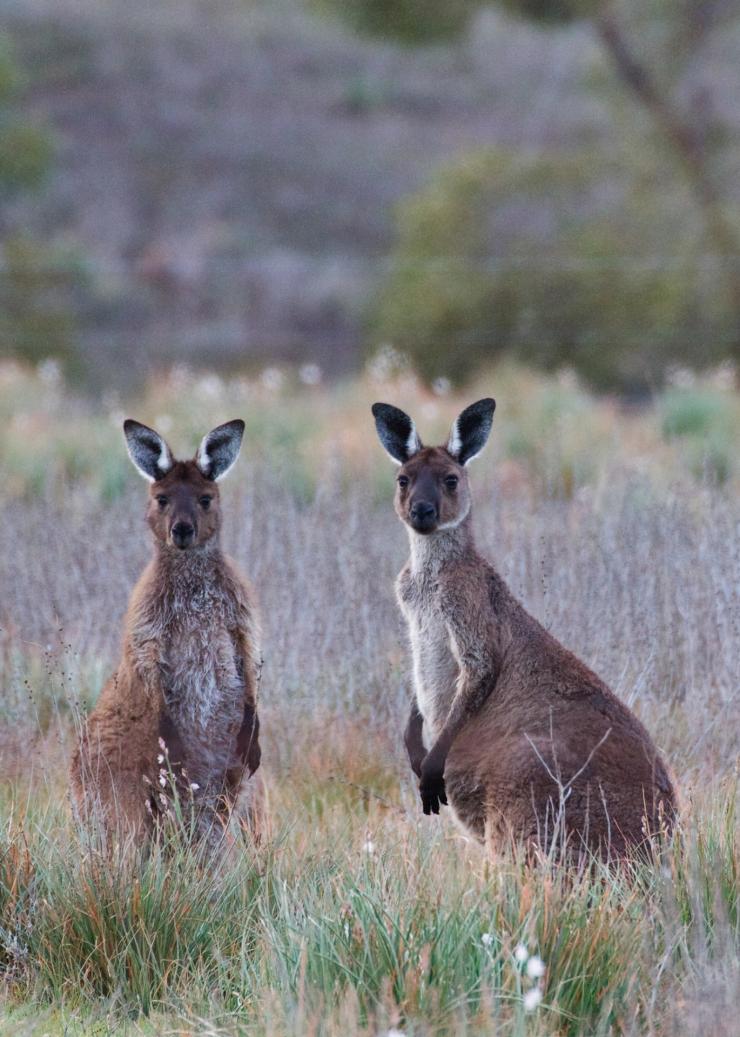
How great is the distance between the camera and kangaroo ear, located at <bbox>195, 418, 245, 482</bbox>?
18.5 feet

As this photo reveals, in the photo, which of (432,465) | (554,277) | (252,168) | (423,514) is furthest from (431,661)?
(252,168)

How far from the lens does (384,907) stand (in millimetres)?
4211

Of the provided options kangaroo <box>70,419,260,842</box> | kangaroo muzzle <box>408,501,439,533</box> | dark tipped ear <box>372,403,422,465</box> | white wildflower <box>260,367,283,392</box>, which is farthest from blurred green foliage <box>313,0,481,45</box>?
kangaroo muzzle <box>408,501,439,533</box>

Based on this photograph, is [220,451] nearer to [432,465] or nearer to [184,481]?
[184,481]

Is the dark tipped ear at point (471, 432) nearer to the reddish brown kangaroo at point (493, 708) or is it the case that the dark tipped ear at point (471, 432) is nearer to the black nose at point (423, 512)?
the reddish brown kangaroo at point (493, 708)

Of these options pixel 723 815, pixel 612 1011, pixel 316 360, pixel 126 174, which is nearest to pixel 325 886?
pixel 612 1011

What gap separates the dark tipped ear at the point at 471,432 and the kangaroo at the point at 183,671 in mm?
734

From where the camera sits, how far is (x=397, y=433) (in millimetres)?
5680

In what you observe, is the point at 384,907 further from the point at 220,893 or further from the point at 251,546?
the point at 251,546

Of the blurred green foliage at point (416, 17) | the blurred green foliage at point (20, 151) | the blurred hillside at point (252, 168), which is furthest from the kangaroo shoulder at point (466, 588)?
the blurred green foliage at point (20, 151)

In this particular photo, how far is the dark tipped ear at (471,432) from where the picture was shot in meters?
5.60

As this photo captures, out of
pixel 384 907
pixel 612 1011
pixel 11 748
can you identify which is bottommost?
pixel 612 1011

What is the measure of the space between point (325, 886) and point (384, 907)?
28 cm

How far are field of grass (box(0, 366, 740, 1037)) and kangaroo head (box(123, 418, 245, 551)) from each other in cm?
68
